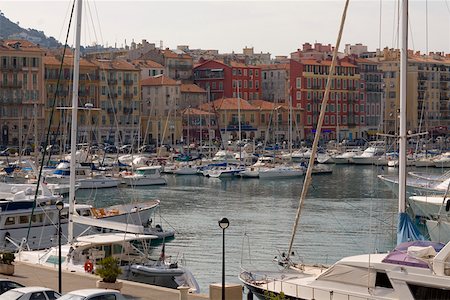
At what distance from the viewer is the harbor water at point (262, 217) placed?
4128 centimetres

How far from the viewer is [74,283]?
83.3 ft

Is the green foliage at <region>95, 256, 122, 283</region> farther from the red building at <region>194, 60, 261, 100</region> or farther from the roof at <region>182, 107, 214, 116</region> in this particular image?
the red building at <region>194, 60, 261, 100</region>

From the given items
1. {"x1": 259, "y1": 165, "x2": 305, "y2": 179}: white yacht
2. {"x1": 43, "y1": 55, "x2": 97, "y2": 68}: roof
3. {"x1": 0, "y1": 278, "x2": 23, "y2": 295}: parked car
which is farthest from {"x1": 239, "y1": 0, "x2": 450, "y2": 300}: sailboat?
{"x1": 43, "y1": 55, "x2": 97, "y2": 68}: roof

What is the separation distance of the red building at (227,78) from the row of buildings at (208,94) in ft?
0.40

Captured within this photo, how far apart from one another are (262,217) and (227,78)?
237 ft

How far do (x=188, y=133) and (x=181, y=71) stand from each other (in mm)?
17352

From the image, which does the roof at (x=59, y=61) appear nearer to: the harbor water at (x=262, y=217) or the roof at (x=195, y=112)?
the roof at (x=195, y=112)

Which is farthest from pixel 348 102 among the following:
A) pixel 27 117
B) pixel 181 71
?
pixel 27 117

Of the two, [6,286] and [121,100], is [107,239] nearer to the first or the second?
[6,286]

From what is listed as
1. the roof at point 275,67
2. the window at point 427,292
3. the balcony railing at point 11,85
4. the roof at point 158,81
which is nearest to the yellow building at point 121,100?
the roof at point 158,81

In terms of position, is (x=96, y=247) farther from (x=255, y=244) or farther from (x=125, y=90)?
(x=125, y=90)

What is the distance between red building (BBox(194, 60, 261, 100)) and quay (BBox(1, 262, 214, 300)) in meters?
101

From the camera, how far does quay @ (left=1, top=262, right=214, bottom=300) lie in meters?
23.1

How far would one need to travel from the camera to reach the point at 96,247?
98.6 ft
